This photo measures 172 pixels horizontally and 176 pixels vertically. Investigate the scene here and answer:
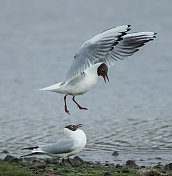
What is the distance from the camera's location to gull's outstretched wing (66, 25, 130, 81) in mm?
8555

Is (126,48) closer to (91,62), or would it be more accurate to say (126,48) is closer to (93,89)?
(91,62)

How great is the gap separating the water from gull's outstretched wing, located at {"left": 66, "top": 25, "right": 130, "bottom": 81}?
2.11 m

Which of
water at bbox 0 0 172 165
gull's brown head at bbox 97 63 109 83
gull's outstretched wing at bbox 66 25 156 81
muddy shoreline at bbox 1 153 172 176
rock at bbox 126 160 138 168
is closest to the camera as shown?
muddy shoreline at bbox 1 153 172 176

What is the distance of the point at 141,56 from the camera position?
19.6 meters

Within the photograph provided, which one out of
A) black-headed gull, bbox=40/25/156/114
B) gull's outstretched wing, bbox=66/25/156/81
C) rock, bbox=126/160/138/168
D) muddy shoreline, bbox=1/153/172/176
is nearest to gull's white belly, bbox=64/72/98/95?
black-headed gull, bbox=40/25/156/114

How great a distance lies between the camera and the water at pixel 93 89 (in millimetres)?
11680

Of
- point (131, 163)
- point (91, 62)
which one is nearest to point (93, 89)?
point (131, 163)

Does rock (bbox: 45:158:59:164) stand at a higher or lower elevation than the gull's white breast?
lower

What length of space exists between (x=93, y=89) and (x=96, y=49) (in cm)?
723

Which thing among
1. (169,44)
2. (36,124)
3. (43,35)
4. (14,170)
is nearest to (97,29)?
(43,35)

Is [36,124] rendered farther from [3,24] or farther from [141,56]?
[3,24]

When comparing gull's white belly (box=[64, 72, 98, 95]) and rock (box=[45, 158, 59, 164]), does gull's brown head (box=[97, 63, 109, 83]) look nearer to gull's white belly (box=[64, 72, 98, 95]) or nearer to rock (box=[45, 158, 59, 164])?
gull's white belly (box=[64, 72, 98, 95])

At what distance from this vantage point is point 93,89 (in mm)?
15945

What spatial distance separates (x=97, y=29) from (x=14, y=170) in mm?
16447
